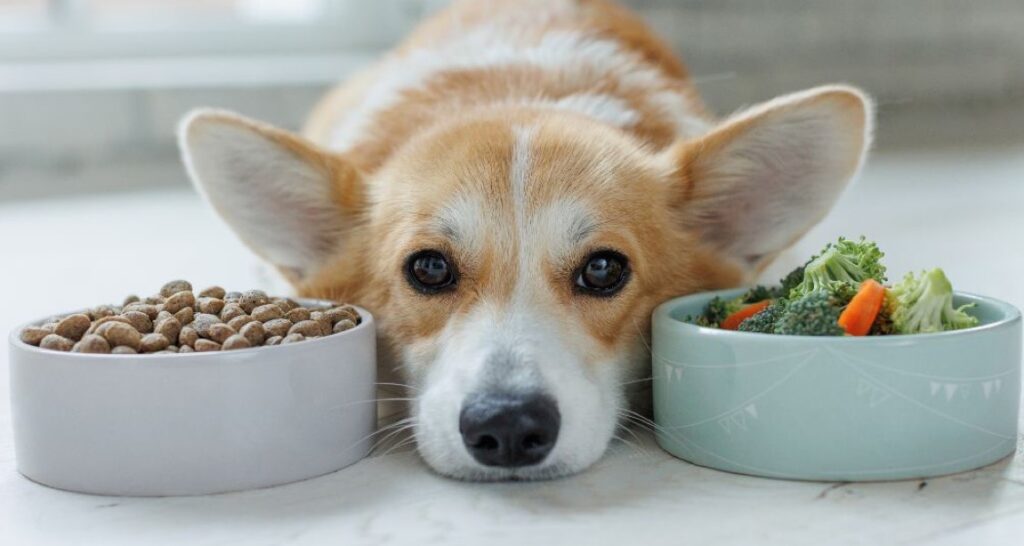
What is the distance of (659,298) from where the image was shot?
6.12 ft

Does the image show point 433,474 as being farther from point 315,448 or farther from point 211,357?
point 211,357

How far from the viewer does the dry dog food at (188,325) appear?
60.9 inches

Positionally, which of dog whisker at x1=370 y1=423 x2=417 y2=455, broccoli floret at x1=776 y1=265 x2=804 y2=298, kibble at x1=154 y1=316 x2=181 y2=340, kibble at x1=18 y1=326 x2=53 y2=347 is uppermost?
broccoli floret at x1=776 y1=265 x2=804 y2=298

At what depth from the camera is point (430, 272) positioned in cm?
179

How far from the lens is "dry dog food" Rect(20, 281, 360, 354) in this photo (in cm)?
155

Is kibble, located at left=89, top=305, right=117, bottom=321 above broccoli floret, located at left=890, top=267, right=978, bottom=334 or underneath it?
underneath

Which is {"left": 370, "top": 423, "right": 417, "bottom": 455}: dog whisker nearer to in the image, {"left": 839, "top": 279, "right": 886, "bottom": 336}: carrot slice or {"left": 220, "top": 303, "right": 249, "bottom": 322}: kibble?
{"left": 220, "top": 303, "right": 249, "bottom": 322}: kibble

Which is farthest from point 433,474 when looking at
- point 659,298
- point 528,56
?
point 528,56

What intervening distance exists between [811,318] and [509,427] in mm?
396

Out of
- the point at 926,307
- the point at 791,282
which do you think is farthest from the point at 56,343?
the point at 926,307

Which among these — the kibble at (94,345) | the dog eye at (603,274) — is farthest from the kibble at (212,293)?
the dog eye at (603,274)

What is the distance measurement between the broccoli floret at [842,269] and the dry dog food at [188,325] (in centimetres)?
63

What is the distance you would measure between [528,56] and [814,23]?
166 inches

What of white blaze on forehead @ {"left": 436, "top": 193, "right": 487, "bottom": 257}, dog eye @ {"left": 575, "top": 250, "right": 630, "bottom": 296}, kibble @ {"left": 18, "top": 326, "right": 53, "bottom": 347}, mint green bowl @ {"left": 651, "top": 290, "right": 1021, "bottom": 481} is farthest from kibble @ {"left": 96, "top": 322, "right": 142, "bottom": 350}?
mint green bowl @ {"left": 651, "top": 290, "right": 1021, "bottom": 481}
